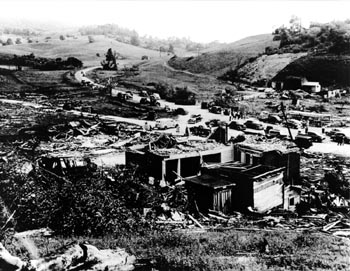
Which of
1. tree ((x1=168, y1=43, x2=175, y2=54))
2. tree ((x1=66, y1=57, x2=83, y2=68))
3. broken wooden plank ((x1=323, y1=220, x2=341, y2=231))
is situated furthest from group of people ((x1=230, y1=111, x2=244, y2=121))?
tree ((x1=168, y1=43, x2=175, y2=54))

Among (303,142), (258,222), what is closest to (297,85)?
(303,142)

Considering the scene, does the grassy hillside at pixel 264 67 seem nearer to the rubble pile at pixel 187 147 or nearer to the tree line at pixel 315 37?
the tree line at pixel 315 37

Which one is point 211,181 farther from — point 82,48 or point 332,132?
point 82,48

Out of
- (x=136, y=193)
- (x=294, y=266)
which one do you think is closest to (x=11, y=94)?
(x=136, y=193)

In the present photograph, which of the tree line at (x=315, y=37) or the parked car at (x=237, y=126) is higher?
the tree line at (x=315, y=37)

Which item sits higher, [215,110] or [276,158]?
[215,110]

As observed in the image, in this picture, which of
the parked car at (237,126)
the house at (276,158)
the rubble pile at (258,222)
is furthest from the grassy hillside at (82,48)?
the rubble pile at (258,222)
